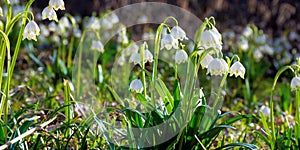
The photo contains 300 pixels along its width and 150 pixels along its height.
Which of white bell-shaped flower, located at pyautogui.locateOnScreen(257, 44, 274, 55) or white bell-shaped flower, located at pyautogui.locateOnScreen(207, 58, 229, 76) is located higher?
white bell-shaped flower, located at pyautogui.locateOnScreen(257, 44, 274, 55)

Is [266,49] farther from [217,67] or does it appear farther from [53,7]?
[53,7]

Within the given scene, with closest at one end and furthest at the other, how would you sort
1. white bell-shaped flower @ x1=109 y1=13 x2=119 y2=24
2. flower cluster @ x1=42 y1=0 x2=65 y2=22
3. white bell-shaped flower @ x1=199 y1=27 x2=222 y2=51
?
white bell-shaped flower @ x1=199 y1=27 x2=222 y2=51, flower cluster @ x1=42 y1=0 x2=65 y2=22, white bell-shaped flower @ x1=109 y1=13 x2=119 y2=24

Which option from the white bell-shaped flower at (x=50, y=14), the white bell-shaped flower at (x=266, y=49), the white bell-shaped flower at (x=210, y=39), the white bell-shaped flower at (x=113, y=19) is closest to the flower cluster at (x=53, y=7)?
the white bell-shaped flower at (x=50, y=14)

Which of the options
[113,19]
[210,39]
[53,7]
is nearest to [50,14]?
[53,7]

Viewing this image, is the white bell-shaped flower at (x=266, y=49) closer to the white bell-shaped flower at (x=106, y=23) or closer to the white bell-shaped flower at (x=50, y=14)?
the white bell-shaped flower at (x=106, y=23)

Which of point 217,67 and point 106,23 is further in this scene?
point 106,23

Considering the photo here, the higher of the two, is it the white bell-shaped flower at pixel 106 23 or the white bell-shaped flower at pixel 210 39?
the white bell-shaped flower at pixel 106 23

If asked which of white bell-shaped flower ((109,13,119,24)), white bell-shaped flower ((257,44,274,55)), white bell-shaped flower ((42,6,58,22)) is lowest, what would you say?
white bell-shaped flower ((42,6,58,22))

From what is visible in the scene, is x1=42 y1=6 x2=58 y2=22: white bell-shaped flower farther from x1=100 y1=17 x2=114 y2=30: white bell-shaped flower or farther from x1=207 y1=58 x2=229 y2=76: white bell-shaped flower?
x1=100 y1=17 x2=114 y2=30: white bell-shaped flower

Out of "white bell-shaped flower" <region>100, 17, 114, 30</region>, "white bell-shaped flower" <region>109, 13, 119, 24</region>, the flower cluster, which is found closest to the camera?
the flower cluster

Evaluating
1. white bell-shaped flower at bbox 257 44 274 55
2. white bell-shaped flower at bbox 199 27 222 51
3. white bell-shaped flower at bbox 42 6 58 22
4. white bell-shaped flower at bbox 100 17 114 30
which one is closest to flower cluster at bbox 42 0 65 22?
white bell-shaped flower at bbox 42 6 58 22

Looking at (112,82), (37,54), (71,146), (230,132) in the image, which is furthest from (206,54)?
(37,54)
